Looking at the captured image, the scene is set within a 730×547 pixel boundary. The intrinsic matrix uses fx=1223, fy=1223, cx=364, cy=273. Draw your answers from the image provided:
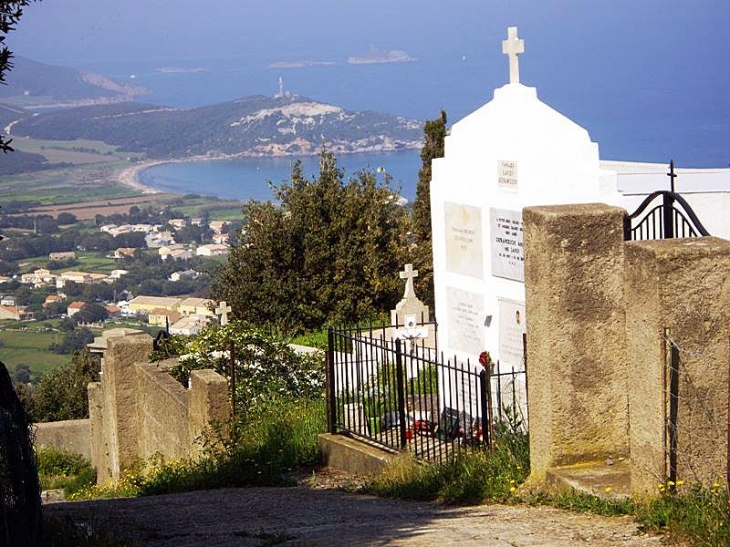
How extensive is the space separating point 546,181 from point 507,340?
5.43 feet

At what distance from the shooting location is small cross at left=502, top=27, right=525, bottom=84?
13.1 meters

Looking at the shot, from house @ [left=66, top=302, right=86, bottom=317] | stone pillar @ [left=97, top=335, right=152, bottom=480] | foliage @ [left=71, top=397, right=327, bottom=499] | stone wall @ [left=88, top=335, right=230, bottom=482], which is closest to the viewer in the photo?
foliage @ [left=71, top=397, right=327, bottom=499]

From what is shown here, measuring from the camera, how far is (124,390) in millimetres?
16328

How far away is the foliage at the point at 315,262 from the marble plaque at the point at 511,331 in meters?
15.4

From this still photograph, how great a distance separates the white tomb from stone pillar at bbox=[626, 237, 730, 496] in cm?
458

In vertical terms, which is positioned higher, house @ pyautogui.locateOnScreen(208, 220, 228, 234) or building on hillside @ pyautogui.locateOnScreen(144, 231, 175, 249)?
house @ pyautogui.locateOnScreen(208, 220, 228, 234)

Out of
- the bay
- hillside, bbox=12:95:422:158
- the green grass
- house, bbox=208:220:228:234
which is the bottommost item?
the green grass

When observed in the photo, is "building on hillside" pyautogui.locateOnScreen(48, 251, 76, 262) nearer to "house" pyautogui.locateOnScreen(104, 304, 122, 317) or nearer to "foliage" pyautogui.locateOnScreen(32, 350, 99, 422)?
"house" pyautogui.locateOnScreen(104, 304, 122, 317)

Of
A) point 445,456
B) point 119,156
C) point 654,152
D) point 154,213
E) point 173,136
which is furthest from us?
point 119,156

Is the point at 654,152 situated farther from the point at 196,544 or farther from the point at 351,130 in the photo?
the point at 196,544

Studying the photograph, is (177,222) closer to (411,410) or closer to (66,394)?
(66,394)

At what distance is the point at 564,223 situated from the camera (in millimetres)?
8211

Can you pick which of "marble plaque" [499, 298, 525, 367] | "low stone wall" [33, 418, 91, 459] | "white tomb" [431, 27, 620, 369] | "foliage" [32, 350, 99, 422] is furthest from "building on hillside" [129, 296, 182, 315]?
"marble plaque" [499, 298, 525, 367]

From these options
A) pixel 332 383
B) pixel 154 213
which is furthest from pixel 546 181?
pixel 154 213
